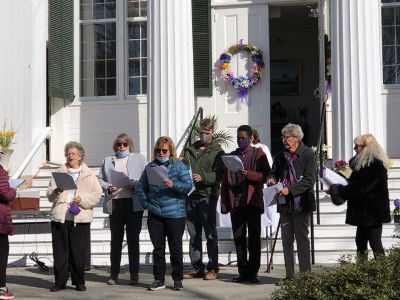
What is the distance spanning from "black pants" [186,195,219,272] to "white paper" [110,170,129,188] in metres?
0.79

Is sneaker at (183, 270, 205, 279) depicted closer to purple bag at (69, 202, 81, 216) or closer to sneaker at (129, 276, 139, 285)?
sneaker at (129, 276, 139, 285)

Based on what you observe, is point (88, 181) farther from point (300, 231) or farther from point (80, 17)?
point (80, 17)

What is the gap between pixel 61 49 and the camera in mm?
15281

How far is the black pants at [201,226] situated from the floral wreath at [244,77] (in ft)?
18.6

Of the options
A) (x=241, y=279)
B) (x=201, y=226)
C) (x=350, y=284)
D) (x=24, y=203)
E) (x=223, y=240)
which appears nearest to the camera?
(x=350, y=284)

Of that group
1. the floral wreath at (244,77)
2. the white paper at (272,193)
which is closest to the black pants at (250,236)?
the white paper at (272,193)

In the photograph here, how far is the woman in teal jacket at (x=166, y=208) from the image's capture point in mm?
8625

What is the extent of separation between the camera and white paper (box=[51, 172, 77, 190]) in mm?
8613

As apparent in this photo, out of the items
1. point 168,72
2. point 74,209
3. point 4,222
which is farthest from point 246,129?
point 168,72

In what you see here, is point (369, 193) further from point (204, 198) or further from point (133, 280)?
point (133, 280)

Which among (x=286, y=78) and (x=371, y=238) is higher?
(x=286, y=78)

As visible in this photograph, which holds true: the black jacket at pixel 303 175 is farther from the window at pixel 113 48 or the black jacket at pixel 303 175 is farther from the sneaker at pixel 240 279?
the window at pixel 113 48

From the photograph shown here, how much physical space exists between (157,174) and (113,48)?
25.6 feet

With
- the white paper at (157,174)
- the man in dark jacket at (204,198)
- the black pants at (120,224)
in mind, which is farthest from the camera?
the man in dark jacket at (204,198)
